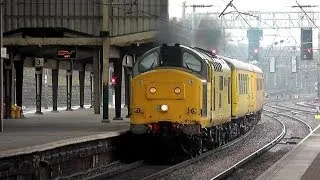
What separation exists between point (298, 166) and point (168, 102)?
4172 millimetres

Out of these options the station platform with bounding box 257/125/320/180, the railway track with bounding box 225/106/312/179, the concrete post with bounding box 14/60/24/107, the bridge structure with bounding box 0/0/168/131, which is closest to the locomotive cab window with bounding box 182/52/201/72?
the railway track with bounding box 225/106/312/179

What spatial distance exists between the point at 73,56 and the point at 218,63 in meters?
9.71

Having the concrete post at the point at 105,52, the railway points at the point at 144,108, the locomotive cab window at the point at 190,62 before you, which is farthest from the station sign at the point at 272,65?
the locomotive cab window at the point at 190,62

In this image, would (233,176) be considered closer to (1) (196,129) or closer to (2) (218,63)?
(1) (196,129)

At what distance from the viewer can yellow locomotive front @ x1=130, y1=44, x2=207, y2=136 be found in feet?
61.2

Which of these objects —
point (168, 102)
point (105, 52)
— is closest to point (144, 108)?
A: point (168, 102)

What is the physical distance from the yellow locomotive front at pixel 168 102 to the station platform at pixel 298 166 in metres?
2.75

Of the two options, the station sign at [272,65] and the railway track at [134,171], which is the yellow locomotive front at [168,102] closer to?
the railway track at [134,171]

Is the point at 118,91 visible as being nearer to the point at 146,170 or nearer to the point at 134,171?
the point at 146,170

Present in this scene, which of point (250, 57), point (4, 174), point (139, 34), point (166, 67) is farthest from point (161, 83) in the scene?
point (250, 57)

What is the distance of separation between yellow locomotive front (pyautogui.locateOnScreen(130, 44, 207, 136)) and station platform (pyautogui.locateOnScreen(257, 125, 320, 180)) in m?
2.75

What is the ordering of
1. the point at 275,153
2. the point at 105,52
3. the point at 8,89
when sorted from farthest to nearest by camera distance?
1. the point at 8,89
2. the point at 105,52
3. the point at 275,153

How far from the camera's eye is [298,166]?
1625 cm

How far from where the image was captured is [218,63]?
21656 mm
